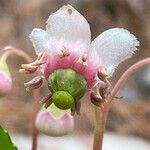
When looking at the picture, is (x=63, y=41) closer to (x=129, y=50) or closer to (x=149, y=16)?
(x=129, y=50)

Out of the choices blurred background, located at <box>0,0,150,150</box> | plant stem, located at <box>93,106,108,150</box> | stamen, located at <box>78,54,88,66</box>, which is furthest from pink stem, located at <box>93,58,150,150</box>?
blurred background, located at <box>0,0,150,150</box>

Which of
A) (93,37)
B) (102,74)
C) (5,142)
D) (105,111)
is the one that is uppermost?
(102,74)

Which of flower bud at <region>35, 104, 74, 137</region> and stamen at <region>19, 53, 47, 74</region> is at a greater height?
stamen at <region>19, 53, 47, 74</region>

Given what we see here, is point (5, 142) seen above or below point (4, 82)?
below

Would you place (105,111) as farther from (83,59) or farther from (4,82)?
(4,82)

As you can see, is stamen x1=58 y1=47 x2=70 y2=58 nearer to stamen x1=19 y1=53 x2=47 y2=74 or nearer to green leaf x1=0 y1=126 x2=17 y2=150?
stamen x1=19 y1=53 x2=47 y2=74

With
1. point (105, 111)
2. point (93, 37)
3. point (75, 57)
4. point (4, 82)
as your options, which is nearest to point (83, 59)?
point (75, 57)

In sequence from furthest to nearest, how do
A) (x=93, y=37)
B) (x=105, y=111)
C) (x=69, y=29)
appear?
(x=93, y=37) → (x=105, y=111) → (x=69, y=29)

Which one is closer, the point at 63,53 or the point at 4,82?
the point at 63,53
